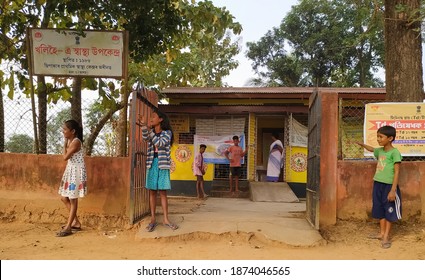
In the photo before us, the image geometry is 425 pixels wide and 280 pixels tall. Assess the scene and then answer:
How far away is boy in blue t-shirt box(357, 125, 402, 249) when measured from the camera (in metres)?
4.96

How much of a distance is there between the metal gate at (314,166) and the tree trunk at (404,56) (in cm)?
143

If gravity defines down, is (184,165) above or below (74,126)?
below

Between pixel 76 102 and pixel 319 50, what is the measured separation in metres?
17.5

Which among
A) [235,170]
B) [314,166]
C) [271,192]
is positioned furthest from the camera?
[235,170]

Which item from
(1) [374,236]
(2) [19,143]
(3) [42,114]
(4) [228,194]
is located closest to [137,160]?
(3) [42,114]

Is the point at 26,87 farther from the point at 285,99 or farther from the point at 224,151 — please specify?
the point at 285,99

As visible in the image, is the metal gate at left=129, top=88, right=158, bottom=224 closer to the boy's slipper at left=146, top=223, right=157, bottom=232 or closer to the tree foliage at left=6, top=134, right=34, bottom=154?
the boy's slipper at left=146, top=223, right=157, bottom=232

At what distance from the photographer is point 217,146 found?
11281 mm

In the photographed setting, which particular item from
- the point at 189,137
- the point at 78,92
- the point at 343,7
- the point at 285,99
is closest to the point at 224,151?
the point at 189,137

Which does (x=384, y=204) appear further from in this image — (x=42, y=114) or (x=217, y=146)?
(x=217, y=146)

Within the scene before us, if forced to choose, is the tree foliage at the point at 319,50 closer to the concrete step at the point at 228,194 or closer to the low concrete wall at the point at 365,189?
the concrete step at the point at 228,194

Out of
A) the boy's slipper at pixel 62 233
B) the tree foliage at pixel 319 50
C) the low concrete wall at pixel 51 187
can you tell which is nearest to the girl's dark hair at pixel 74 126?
the low concrete wall at pixel 51 187

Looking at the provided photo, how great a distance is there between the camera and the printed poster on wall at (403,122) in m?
5.87

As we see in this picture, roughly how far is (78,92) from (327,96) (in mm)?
4169
